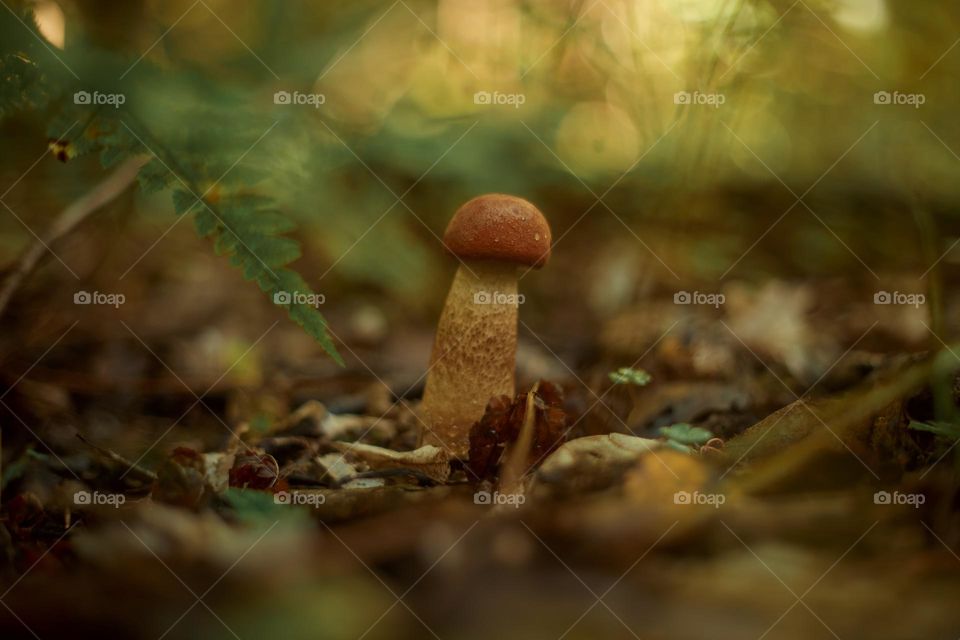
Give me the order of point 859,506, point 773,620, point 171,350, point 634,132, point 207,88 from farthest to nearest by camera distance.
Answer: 1. point 634,132
2. point 171,350
3. point 207,88
4. point 859,506
5. point 773,620

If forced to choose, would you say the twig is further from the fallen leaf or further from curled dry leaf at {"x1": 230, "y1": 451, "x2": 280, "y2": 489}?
the fallen leaf

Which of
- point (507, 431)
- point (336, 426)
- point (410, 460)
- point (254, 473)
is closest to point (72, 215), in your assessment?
point (336, 426)

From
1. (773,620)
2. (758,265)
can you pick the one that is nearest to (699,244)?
(758,265)

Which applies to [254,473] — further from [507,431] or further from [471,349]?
[471,349]

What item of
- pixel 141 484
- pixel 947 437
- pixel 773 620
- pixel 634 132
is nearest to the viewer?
pixel 773 620

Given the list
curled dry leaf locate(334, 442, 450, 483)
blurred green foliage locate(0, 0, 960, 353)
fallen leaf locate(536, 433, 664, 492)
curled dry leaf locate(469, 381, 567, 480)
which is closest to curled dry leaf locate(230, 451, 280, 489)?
curled dry leaf locate(334, 442, 450, 483)

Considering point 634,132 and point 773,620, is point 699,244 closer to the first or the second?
point 634,132

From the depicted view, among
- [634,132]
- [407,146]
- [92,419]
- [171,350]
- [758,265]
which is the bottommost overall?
[92,419]
